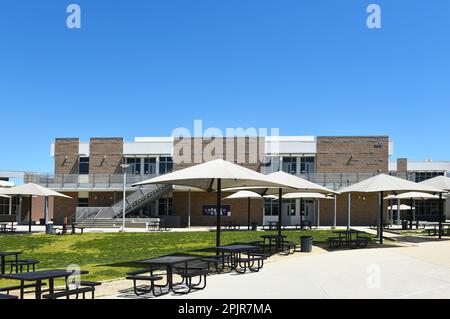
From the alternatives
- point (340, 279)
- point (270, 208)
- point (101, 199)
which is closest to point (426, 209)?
point (270, 208)

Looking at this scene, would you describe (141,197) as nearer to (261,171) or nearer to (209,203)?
(209,203)

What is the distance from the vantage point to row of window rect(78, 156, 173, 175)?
4709 centimetres

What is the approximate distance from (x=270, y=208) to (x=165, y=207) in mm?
8788

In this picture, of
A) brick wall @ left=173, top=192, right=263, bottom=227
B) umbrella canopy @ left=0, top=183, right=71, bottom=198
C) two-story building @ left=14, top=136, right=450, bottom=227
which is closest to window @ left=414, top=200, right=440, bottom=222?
two-story building @ left=14, top=136, right=450, bottom=227

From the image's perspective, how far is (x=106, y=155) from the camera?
48.0 meters

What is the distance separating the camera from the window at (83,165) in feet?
159

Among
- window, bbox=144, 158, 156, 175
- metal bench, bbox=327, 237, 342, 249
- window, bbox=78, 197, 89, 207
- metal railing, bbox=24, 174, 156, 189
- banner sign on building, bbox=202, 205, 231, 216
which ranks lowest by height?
metal bench, bbox=327, 237, 342, 249

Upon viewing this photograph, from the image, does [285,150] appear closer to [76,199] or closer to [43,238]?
[76,199]

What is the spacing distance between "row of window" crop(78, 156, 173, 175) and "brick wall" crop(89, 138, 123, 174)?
0.78 metres

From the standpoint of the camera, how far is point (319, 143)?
45531 millimetres

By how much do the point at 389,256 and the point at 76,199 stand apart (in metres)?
34.7

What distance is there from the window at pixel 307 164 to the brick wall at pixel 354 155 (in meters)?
0.61

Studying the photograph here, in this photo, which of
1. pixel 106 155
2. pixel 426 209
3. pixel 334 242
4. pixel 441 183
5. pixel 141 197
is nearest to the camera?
pixel 334 242

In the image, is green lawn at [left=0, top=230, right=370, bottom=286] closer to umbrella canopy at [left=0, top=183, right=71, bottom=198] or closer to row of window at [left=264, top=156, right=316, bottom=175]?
umbrella canopy at [left=0, top=183, right=71, bottom=198]
